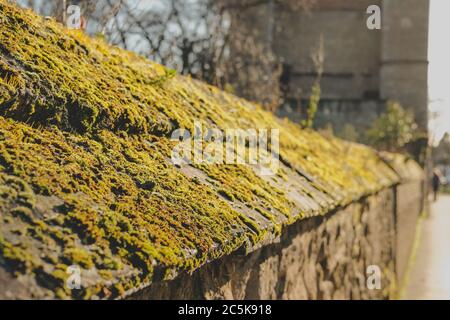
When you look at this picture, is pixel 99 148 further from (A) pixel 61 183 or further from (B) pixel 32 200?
(B) pixel 32 200

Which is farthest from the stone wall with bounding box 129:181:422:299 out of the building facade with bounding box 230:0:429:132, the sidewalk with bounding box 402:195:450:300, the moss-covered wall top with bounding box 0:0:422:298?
the building facade with bounding box 230:0:429:132

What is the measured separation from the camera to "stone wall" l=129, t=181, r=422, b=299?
1785 mm

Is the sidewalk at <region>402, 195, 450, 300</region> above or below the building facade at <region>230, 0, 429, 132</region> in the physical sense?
below

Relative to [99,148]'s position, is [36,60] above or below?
above

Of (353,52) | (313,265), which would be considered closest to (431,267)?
(313,265)

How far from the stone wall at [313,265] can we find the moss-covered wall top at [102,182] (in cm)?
15

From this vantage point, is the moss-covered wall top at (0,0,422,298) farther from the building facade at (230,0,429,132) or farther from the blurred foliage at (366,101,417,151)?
the building facade at (230,0,429,132)

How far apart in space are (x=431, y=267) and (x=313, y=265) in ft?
21.2

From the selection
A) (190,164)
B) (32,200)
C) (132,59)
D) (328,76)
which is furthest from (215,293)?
(328,76)

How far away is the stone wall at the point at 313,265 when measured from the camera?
1.79 m

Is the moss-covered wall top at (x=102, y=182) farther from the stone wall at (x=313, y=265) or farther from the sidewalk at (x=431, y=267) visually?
the sidewalk at (x=431, y=267)

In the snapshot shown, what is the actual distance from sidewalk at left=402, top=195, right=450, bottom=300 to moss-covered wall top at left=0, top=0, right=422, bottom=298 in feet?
16.9

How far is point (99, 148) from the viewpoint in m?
1.64
